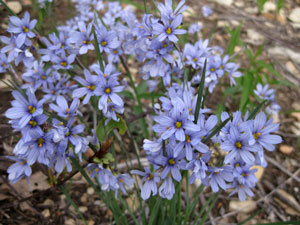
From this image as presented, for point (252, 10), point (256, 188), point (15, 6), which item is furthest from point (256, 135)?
point (252, 10)

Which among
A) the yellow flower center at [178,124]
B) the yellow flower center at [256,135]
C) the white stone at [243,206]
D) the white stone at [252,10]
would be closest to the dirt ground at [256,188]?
the white stone at [243,206]

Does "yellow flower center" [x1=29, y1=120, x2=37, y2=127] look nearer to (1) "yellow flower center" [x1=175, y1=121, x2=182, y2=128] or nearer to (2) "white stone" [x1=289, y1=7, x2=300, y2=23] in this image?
(1) "yellow flower center" [x1=175, y1=121, x2=182, y2=128]

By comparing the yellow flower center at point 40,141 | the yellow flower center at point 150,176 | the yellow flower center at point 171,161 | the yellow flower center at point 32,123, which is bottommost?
the yellow flower center at point 150,176

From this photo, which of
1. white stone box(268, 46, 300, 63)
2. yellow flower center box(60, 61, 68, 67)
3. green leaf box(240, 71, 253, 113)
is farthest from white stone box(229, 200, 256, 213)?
white stone box(268, 46, 300, 63)

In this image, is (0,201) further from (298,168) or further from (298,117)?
(298,117)

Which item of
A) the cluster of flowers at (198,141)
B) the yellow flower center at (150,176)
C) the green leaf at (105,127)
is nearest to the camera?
the cluster of flowers at (198,141)

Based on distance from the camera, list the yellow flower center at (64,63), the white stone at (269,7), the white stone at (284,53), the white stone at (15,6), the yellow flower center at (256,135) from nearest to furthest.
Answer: the yellow flower center at (256,135)
the yellow flower center at (64,63)
the white stone at (15,6)
the white stone at (284,53)
the white stone at (269,7)

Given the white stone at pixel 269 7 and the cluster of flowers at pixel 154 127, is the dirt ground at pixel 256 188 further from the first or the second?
the cluster of flowers at pixel 154 127
